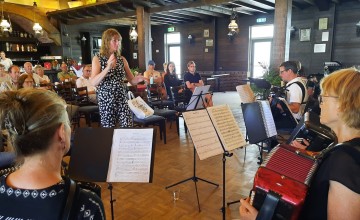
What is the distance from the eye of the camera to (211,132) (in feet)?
7.00

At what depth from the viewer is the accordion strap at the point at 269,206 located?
40.2 inches

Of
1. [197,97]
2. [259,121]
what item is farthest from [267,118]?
[197,97]

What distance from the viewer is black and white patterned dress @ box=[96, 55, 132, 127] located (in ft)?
8.84

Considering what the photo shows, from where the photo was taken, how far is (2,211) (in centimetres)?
86

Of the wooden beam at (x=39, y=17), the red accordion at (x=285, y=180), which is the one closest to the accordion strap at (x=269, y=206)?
the red accordion at (x=285, y=180)

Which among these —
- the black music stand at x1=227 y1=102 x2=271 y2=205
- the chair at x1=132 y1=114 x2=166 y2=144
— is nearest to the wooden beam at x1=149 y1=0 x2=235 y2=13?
the chair at x1=132 y1=114 x2=166 y2=144

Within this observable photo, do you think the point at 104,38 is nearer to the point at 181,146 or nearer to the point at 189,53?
the point at 181,146

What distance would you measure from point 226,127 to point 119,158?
0.89m

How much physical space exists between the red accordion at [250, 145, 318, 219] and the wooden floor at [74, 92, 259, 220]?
1.40 metres

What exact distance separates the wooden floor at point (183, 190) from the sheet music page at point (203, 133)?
67 centimetres

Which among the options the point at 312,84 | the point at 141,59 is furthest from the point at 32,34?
the point at 312,84

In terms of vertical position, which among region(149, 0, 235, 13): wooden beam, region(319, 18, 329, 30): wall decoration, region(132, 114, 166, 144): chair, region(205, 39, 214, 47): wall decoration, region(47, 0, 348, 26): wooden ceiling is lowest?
region(132, 114, 166, 144): chair

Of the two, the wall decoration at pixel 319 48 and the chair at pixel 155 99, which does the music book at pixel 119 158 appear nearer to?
the chair at pixel 155 99

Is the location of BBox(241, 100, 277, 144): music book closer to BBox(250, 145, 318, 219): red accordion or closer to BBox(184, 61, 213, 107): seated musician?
BBox(250, 145, 318, 219): red accordion
